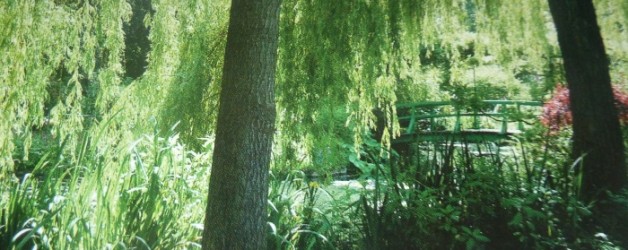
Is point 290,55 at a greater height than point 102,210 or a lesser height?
greater

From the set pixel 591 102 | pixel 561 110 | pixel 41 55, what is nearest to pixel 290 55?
pixel 41 55

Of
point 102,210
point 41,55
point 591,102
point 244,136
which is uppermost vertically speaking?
point 41,55

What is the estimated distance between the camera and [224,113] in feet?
7.57

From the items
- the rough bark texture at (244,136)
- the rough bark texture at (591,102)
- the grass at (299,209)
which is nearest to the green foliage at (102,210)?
the grass at (299,209)

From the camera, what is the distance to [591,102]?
362cm

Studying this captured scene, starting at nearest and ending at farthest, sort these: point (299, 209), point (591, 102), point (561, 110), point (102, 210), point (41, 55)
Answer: point (102, 210) → point (41, 55) → point (299, 209) → point (591, 102) → point (561, 110)

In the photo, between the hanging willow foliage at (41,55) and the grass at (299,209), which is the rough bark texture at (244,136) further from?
the hanging willow foliage at (41,55)

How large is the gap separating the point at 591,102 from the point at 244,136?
282 centimetres

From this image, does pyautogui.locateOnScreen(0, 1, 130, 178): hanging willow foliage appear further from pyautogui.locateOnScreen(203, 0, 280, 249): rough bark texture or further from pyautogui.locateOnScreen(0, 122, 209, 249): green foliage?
pyautogui.locateOnScreen(203, 0, 280, 249): rough bark texture

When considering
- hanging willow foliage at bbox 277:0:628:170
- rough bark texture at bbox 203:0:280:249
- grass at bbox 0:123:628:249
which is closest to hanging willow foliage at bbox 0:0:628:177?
hanging willow foliage at bbox 277:0:628:170

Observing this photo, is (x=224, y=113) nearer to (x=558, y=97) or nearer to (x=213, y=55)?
(x=213, y=55)

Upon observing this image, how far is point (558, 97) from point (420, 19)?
241 cm

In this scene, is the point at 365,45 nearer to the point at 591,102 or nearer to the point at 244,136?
the point at 244,136

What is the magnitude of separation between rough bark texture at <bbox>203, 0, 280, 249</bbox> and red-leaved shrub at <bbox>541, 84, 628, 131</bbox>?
3.08 meters
